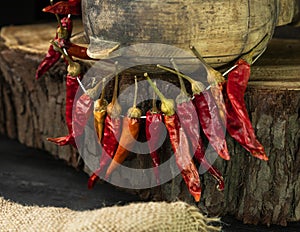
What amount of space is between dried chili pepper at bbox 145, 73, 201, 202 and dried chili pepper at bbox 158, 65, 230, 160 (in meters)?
0.07

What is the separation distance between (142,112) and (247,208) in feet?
1.57

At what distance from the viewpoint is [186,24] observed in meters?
2.04

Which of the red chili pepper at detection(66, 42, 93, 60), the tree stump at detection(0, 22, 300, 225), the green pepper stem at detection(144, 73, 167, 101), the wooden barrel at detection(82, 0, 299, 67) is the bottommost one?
the tree stump at detection(0, 22, 300, 225)

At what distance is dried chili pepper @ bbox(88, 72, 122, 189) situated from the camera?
2.21 metres

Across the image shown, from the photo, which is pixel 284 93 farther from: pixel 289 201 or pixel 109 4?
pixel 109 4

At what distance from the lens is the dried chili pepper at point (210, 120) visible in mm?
2121

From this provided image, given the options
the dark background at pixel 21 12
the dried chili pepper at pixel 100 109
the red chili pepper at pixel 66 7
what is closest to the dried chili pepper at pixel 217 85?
the dried chili pepper at pixel 100 109

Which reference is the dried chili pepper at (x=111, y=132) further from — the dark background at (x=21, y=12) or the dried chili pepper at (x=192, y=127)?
the dark background at (x=21, y=12)

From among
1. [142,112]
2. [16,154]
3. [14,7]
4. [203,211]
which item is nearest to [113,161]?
[142,112]

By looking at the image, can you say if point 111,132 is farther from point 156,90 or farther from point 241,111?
point 241,111

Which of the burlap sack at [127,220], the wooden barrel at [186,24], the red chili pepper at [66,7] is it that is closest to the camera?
the burlap sack at [127,220]

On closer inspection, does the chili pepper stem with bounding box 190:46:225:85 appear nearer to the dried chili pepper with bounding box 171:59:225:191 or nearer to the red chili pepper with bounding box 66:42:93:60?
the dried chili pepper with bounding box 171:59:225:191

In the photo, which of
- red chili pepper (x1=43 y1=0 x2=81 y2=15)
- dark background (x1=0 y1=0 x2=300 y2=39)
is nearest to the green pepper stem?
red chili pepper (x1=43 y1=0 x2=81 y2=15)

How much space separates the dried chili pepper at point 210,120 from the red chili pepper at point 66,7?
60 centimetres
